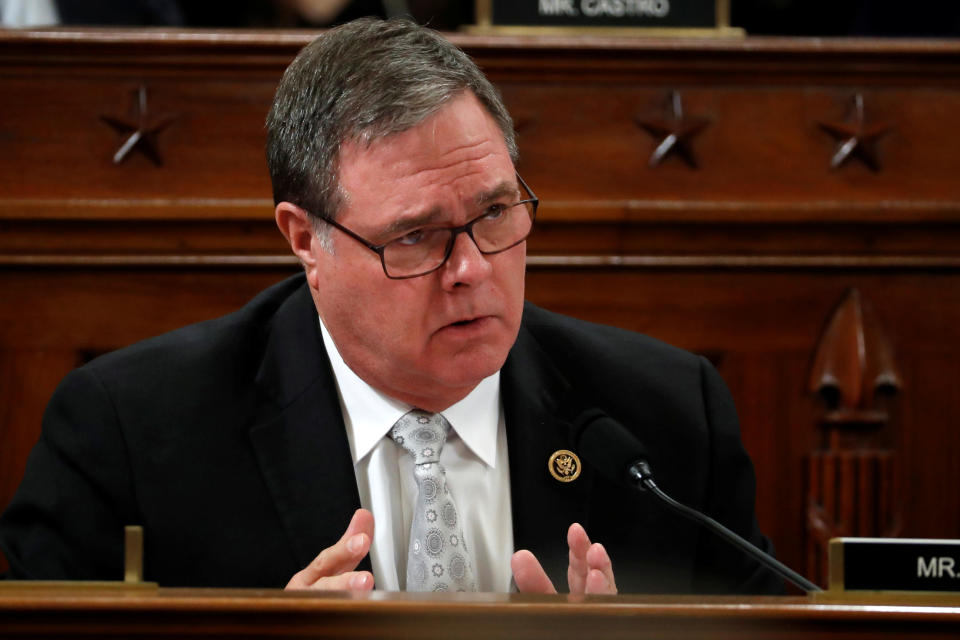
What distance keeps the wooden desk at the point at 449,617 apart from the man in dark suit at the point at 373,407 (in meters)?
0.65

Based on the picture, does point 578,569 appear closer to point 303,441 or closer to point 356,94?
point 303,441

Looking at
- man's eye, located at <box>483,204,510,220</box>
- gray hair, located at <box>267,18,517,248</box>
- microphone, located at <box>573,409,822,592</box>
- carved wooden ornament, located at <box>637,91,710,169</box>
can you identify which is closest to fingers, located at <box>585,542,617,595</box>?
microphone, located at <box>573,409,822,592</box>

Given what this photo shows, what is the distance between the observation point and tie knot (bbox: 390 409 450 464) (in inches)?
66.8

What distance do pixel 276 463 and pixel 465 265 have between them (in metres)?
0.42

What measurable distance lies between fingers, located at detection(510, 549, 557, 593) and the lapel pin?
1.05ft

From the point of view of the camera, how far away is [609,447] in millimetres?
1527

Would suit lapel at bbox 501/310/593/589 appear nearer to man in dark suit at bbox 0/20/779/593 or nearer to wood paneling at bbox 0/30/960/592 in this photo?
man in dark suit at bbox 0/20/779/593

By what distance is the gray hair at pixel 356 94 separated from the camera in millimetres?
1620

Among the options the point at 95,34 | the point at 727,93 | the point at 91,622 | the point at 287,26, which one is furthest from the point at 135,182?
the point at 91,622

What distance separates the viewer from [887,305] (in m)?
2.31

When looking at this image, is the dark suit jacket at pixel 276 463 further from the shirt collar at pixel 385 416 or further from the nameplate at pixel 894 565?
the nameplate at pixel 894 565

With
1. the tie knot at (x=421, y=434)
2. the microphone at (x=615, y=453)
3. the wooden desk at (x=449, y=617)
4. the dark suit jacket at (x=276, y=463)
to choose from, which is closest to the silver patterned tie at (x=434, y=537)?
the tie knot at (x=421, y=434)

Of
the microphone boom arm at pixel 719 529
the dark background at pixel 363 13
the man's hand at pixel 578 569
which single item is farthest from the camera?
the dark background at pixel 363 13

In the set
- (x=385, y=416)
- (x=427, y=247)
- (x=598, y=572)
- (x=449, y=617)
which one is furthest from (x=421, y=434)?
(x=449, y=617)
